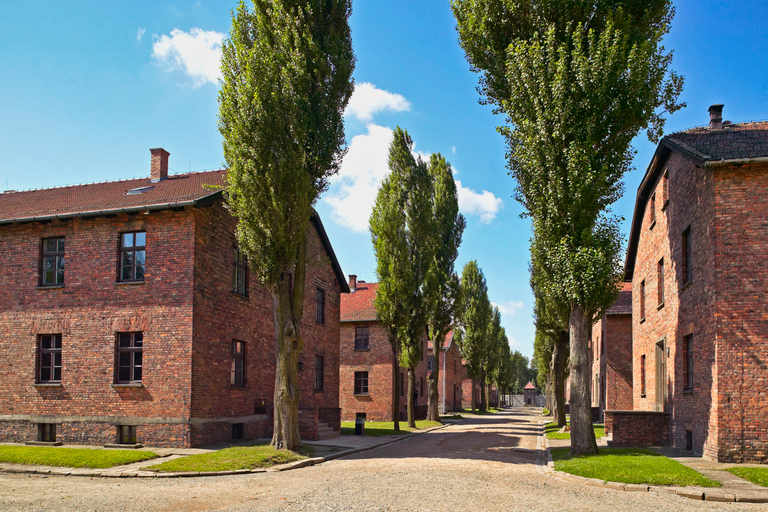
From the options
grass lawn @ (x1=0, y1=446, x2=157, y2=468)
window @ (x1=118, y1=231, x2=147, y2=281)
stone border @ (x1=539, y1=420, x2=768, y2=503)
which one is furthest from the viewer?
window @ (x1=118, y1=231, x2=147, y2=281)

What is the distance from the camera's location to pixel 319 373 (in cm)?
2709

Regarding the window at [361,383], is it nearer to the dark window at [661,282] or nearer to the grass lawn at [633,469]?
the dark window at [661,282]

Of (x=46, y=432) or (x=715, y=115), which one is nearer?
(x=46, y=432)

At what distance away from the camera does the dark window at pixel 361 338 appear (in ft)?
123

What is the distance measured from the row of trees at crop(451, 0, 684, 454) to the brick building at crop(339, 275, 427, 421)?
68.2 ft

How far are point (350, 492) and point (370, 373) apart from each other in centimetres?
2639

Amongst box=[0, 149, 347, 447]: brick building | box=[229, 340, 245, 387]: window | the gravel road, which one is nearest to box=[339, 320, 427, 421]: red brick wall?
box=[0, 149, 347, 447]: brick building

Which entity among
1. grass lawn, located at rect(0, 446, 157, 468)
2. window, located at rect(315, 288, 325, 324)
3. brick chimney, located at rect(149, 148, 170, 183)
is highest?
brick chimney, located at rect(149, 148, 170, 183)

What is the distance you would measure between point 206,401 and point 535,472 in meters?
9.44

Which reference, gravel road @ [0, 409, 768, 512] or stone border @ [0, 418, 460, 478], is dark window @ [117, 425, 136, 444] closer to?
stone border @ [0, 418, 460, 478]

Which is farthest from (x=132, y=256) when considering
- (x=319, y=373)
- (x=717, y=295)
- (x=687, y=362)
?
(x=687, y=362)

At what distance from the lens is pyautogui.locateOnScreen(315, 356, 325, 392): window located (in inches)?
1058

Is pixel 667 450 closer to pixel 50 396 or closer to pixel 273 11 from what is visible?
pixel 273 11

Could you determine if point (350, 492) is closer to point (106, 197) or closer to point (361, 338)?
point (106, 197)
